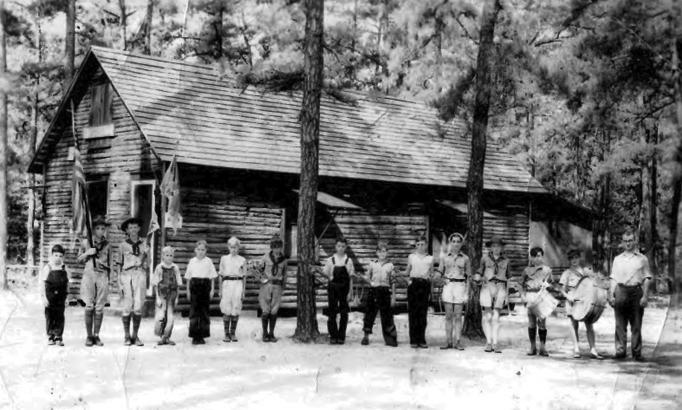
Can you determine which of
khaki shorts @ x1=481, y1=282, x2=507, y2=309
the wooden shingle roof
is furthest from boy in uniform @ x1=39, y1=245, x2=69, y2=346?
khaki shorts @ x1=481, y1=282, x2=507, y2=309

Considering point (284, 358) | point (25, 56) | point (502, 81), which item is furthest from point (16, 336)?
point (25, 56)

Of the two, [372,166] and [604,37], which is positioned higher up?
[604,37]

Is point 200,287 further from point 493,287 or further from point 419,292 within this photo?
point 493,287

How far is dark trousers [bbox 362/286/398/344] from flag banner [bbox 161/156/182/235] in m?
4.95

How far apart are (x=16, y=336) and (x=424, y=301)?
671cm

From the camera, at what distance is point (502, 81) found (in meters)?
13.6

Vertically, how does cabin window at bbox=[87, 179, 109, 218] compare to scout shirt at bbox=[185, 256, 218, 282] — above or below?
above

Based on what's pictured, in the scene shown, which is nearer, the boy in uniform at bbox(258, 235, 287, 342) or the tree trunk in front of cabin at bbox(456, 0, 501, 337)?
the boy in uniform at bbox(258, 235, 287, 342)

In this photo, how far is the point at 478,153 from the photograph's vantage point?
13.6 metres

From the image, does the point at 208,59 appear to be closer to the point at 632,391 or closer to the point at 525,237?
the point at 525,237

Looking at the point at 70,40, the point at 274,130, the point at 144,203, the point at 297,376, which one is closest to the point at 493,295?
the point at 297,376

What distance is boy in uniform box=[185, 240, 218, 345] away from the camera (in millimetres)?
11859

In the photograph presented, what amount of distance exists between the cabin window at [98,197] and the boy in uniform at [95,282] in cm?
777

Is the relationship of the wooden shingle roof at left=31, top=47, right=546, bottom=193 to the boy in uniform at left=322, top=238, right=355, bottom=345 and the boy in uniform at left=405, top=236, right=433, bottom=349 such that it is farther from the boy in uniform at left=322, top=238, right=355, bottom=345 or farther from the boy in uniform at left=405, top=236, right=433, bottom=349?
the boy in uniform at left=322, top=238, right=355, bottom=345
